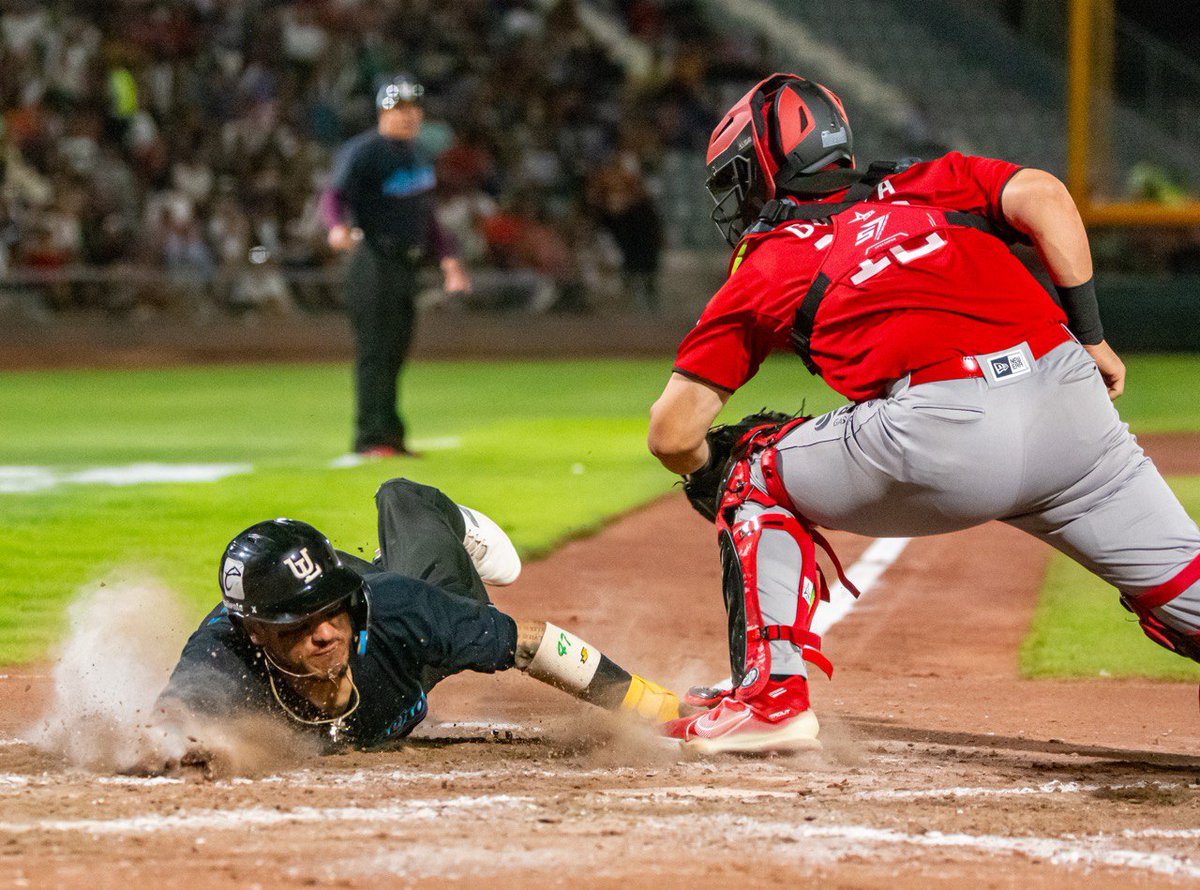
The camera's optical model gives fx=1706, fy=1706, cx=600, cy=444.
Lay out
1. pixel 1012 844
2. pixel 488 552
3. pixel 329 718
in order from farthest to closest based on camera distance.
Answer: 1. pixel 488 552
2. pixel 329 718
3. pixel 1012 844

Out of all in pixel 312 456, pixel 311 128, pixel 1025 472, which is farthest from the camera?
pixel 311 128

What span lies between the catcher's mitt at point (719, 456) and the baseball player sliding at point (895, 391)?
0.10 m

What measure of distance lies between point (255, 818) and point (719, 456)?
1.66 meters

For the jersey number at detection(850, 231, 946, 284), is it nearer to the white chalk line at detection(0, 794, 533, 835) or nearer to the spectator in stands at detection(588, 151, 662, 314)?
the white chalk line at detection(0, 794, 533, 835)

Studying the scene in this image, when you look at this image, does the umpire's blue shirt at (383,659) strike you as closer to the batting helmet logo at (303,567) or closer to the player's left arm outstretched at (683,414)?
the batting helmet logo at (303,567)

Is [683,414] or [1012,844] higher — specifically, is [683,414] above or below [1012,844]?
above

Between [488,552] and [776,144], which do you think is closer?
[776,144]

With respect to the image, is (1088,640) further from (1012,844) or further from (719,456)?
(1012,844)

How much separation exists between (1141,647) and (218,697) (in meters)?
3.85

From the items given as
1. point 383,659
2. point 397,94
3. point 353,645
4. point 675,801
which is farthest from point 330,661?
point 397,94

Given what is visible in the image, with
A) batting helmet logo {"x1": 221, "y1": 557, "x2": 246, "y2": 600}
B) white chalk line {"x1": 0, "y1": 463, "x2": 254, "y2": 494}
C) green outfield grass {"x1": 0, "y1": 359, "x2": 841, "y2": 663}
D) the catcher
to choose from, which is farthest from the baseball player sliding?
white chalk line {"x1": 0, "y1": 463, "x2": 254, "y2": 494}

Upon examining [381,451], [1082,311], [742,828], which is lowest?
[381,451]

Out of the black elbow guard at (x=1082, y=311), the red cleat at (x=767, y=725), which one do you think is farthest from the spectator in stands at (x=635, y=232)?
the red cleat at (x=767, y=725)

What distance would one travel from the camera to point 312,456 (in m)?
12.2
